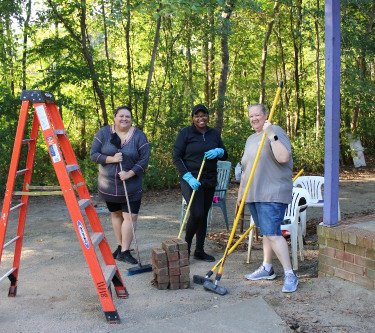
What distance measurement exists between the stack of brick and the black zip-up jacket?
0.98 meters

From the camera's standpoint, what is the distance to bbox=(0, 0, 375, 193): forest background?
9617mm

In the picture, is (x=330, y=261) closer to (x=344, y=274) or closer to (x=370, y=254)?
(x=344, y=274)

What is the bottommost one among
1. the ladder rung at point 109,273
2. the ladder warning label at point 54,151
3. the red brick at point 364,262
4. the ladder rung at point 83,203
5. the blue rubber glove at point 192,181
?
the ladder rung at point 109,273

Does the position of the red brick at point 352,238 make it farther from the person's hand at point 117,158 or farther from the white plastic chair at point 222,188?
the white plastic chair at point 222,188

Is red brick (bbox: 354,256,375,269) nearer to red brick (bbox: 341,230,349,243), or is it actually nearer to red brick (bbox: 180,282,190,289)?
red brick (bbox: 341,230,349,243)

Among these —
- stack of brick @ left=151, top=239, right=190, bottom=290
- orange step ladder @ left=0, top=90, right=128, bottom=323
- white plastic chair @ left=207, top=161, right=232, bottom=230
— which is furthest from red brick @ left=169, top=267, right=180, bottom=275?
white plastic chair @ left=207, top=161, right=232, bottom=230

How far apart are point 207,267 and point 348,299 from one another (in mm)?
1455

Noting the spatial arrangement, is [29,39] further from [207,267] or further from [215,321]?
[215,321]

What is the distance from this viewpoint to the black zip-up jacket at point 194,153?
4.86 metres

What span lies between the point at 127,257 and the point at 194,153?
1.25 metres

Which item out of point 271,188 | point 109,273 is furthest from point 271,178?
point 109,273

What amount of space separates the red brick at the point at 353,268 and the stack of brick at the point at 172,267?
1318 millimetres

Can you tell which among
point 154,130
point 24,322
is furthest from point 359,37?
point 24,322

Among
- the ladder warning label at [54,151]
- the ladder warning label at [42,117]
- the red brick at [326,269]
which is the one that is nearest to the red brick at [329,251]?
the red brick at [326,269]
